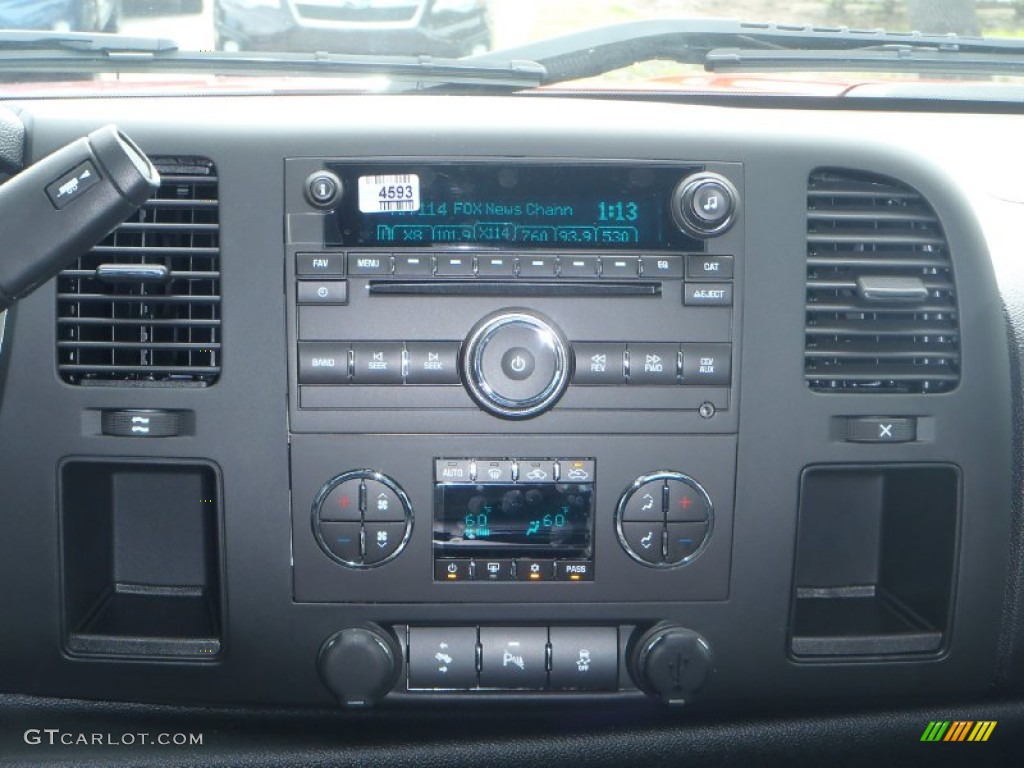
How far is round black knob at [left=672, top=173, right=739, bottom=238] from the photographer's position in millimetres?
Answer: 1672

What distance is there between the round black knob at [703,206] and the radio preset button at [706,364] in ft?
0.48

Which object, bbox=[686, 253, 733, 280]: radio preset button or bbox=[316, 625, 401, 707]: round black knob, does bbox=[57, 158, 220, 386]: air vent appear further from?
bbox=[686, 253, 733, 280]: radio preset button

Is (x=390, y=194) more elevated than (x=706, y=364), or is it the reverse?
(x=390, y=194)

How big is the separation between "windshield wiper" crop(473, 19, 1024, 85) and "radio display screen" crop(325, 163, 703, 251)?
36 cm

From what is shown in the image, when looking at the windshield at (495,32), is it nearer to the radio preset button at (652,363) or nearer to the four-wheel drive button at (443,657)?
the radio preset button at (652,363)

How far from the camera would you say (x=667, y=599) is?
1.77m

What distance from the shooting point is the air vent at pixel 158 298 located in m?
1.68

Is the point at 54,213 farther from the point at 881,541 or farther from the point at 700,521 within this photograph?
the point at 881,541

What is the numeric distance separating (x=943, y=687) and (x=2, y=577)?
1.33 m

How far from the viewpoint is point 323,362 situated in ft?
5.50

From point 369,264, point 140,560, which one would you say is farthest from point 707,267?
point 140,560

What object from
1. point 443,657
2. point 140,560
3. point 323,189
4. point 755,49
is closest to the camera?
point 323,189

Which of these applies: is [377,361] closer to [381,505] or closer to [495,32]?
[381,505]

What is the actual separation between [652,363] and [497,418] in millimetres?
214
